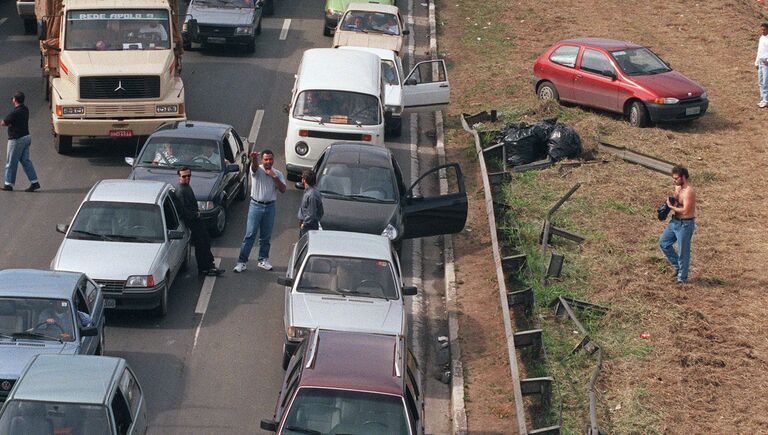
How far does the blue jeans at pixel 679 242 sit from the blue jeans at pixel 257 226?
5590mm

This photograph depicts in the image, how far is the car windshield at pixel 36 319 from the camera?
12.9 meters

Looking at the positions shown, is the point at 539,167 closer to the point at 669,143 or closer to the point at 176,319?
the point at 669,143

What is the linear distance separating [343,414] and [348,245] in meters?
4.69

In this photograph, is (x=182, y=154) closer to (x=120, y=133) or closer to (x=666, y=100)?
(x=120, y=133)

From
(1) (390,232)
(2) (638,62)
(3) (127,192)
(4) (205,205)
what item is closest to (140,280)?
(3) (127,192)

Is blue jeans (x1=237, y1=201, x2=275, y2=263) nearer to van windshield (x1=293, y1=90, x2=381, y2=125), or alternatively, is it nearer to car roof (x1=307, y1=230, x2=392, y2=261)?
car roof (x1=307, y1=230, x2=392, y2=261)

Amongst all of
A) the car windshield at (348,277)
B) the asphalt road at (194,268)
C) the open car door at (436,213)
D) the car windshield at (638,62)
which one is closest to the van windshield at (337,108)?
the asphalt road at (194,268)

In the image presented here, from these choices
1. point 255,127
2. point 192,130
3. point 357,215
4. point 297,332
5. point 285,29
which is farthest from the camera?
point 285,29

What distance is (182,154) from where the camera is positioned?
19.5m

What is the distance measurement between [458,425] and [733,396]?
10.2 ft

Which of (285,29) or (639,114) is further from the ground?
(639,114)

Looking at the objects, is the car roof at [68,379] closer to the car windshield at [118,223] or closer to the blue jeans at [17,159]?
the car windshield at [118,223]

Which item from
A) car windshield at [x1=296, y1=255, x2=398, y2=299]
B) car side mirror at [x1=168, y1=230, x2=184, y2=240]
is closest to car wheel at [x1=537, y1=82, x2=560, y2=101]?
car side mirror at [x1=168, y1=230, x2=184, y2=240]

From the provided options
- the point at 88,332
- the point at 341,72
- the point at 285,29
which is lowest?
the point at 285,29
